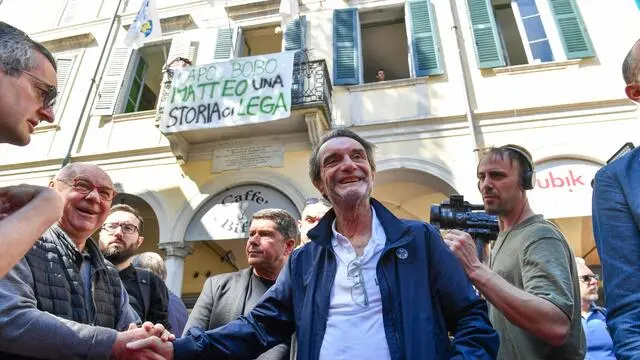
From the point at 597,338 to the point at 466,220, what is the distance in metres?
2.81

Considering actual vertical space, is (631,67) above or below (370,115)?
below

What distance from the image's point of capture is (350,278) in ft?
5.57

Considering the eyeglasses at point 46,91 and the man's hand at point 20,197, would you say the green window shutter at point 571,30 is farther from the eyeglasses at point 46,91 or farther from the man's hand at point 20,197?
the man's hand at point 20,197

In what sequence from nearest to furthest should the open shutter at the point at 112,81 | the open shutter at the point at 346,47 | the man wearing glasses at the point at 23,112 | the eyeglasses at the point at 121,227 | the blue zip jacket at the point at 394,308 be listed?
the man wearing glasses at the point at 23,112 < the blue zip jacket at the point at 394,308 < the eyeglasses at the point at 121,227 < the open shutter at the point at 346,47 < the open shutter at the point at 112,81

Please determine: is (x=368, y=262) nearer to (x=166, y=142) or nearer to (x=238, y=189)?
(x=238, y=189)

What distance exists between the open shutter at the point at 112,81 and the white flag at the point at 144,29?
3.91ft

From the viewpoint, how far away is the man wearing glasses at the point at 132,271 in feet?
10.6

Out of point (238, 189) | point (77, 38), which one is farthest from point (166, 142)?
point (77, 38)

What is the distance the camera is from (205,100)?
7.99 m

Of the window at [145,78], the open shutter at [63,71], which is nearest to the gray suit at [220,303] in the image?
the window at [145,78]

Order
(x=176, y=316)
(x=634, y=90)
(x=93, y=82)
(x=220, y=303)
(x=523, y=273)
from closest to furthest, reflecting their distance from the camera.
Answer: (x=634, y=90) < (x=523, y=273) < (x=220, y=303) < (x=176, y=316) < (x=93, y=82)

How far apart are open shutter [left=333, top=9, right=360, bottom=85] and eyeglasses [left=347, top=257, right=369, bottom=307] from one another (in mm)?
6932

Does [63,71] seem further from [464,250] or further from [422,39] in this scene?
[464,250]

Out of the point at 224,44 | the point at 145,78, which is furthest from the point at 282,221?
the point at 145,78
